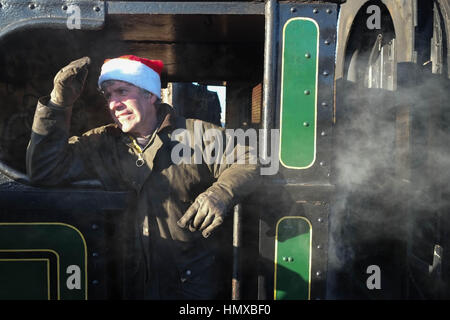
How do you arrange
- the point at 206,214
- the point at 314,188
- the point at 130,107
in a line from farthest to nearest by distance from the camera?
the point at 130,107 → the point at 314,188 → the point at 206,214

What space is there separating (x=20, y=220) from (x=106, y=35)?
135 cm

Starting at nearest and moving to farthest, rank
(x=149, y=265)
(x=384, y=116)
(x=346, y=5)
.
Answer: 1. (x=149, y=265)
2. (x=384, y=116)
3. (x=346, y=5)

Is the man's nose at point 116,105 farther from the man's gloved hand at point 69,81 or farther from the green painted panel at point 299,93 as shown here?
the green painted panel at point 299,93

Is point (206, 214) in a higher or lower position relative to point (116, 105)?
lower

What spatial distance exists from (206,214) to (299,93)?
761 mm

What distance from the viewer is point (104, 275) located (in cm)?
178

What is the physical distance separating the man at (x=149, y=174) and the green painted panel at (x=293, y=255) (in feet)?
1.14

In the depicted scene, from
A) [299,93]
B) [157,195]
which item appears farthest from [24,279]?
[299,93]

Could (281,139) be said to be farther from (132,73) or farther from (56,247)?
(56,247)

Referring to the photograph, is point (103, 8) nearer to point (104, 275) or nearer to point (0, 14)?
point (0, 14)

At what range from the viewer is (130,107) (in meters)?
1.84

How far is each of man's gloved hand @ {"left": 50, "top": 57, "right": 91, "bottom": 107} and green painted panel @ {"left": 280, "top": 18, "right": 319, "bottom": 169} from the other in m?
0.96

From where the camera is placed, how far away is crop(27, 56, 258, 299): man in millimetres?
1812
